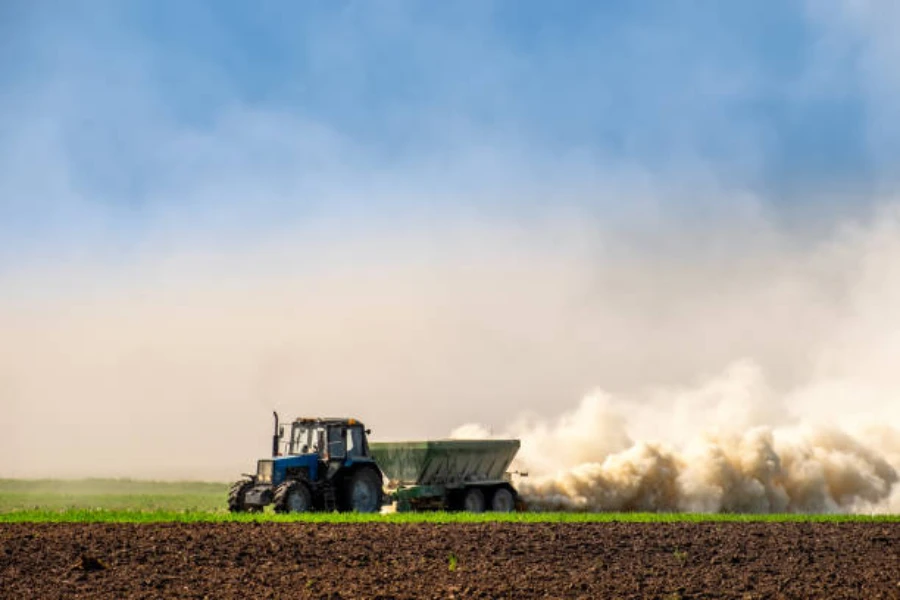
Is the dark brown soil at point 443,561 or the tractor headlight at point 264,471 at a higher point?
the tractor headlight at point 264,471

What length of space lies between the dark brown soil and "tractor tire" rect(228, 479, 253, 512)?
17.0 feet

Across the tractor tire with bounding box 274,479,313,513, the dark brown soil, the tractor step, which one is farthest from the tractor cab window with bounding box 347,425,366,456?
the dark brown soil

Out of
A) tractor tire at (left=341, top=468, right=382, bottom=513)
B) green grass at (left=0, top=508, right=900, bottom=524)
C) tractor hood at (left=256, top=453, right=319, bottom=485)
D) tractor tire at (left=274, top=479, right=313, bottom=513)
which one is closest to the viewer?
green grass at (left=0, top=508, right=900, bottom=524)

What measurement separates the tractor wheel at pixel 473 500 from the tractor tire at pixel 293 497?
23.3 ft

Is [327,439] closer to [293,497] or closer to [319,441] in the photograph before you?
[319,441]

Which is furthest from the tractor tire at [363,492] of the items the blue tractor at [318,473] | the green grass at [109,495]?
the green grass at [109,495]

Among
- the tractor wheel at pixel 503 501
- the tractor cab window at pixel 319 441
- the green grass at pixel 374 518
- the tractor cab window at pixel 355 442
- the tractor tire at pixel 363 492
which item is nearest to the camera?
the green grass at pixel 374 518

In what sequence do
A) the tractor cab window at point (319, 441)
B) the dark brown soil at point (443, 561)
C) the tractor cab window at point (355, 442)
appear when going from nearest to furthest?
the dark brown soil at point (443, 561) < the tractor cab window at point (319, 441) < the tractor cab window at point (355, 442)

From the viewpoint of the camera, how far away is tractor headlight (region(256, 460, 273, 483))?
39.9 m

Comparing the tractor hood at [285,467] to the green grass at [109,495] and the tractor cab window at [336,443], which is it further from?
the green grass at [109,495]

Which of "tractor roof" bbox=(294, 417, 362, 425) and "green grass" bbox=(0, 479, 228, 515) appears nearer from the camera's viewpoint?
"tractor roof" bbox=(294, 417, 362, 425)

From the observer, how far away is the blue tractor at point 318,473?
1559 inches

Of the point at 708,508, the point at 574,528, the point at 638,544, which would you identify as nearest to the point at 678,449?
the point at 708,508

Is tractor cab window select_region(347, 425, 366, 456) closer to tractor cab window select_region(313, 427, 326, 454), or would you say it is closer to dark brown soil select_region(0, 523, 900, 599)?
tractor cab window select_region(313, 427, 326, 454)
